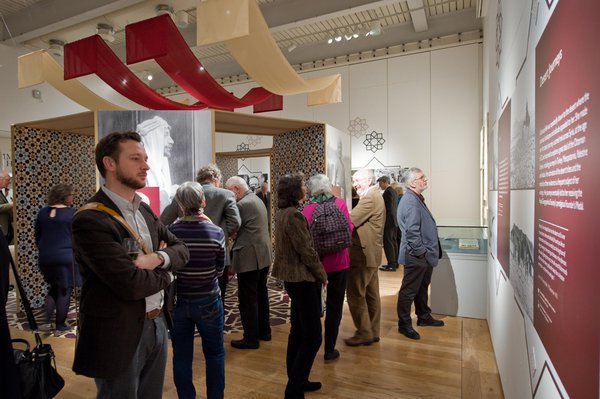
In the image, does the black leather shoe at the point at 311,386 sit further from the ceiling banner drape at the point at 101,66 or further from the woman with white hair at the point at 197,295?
the ceiling banner drape at the point at 101,66

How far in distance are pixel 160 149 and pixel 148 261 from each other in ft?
9.03

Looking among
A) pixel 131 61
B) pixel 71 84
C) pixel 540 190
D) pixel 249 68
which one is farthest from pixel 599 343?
pixel 71 84

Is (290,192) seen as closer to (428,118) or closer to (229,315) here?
(229,315)

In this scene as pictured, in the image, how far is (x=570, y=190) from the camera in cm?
100

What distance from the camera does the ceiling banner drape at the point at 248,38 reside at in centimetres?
295

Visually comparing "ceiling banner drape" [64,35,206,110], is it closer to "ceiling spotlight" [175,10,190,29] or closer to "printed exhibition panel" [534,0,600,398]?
"ceiling spotlight" [175,10,190,29]

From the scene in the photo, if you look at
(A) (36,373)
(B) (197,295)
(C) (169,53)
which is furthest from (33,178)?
(A) (36,373)

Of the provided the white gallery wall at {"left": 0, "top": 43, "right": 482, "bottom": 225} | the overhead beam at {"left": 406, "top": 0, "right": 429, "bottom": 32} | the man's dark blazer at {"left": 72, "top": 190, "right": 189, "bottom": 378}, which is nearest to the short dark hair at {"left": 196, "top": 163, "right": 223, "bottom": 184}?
the man's dark blazer at {"left": 72, "top": 190, "right": 189, "bottom": 378}

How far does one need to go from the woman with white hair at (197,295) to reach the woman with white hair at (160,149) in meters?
1.85

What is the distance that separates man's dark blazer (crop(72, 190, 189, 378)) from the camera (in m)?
1.49

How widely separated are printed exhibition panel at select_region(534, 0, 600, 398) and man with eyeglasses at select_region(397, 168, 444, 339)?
2533 mm

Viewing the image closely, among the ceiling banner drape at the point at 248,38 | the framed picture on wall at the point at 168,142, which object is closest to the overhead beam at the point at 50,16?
the framed picture on wall at the point at 168,142

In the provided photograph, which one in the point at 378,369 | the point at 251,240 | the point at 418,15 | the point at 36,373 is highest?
the point at 418,15

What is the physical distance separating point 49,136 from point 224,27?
3.57m
